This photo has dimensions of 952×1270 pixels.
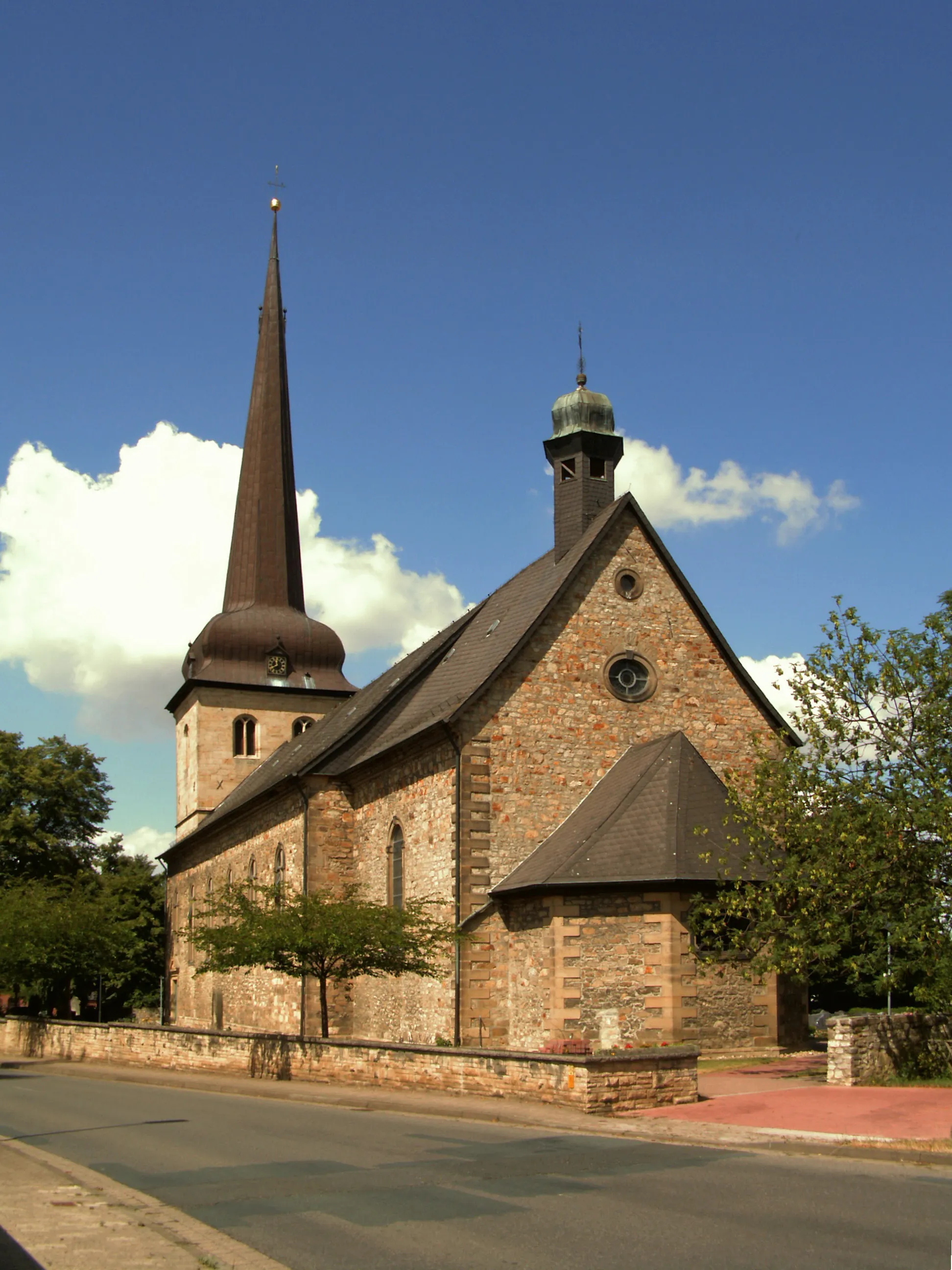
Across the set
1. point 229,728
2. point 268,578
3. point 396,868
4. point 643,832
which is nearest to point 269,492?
point 268,578

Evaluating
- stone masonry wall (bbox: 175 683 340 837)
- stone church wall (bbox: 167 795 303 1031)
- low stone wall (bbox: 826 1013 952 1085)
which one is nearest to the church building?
stone church wall (bbox: 167 795 303 1031)

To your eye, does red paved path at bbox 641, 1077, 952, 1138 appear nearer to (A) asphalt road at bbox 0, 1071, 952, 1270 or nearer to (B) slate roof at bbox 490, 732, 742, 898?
(A) asphalt road at bbox 0, 1071, 952, 1270

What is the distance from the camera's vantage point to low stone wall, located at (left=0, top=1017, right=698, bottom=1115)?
14992mm

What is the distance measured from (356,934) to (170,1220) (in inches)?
560

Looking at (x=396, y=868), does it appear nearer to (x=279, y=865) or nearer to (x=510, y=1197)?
(x=279, y=865)

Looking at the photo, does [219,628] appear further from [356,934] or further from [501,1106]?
[501,1106]

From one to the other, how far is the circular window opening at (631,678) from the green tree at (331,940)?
5840 millimetres

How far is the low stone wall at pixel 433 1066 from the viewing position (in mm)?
14992

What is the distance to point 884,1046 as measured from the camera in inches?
667

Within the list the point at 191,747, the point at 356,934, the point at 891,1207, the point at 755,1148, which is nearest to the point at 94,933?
the point at 191,747

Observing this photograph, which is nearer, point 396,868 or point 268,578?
point 396,868

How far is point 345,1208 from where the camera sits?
362 inches

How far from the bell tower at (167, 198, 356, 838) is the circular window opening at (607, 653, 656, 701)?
825 inches

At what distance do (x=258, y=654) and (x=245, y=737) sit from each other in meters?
3.00
